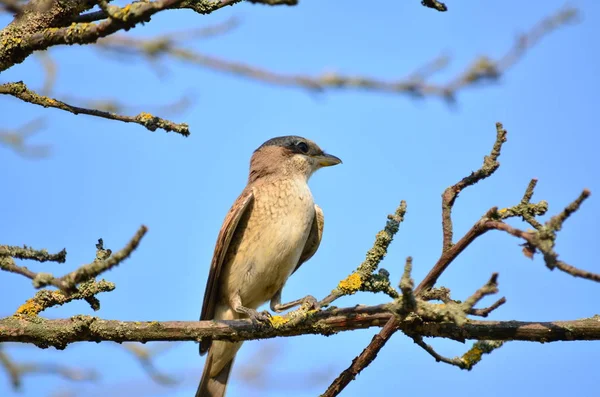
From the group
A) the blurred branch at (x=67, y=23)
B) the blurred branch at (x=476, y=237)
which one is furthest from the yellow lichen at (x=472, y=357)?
the blurred branch at (x=67, y=23)

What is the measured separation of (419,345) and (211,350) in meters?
3.20

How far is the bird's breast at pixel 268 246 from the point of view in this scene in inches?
252

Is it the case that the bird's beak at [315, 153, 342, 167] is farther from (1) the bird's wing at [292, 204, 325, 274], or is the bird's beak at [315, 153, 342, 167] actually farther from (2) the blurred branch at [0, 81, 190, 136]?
(2) the blurred branch at [0, 81, 190, 136]

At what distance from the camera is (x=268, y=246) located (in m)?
6.42

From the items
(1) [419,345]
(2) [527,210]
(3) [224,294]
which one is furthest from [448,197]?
(3) [224,294]

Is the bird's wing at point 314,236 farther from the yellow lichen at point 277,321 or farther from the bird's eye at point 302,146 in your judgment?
the yellow lichen at point 277,321

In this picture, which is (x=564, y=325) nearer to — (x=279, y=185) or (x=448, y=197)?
(x=448, y=197)

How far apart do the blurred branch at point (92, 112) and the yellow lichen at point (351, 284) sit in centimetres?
122

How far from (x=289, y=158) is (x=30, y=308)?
12.7ft

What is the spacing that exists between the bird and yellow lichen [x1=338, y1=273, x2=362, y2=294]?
1.79 m

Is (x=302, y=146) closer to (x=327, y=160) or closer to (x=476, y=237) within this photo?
(x=327, y=160)

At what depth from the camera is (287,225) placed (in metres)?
6.51

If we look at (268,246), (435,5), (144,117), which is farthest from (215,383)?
(435,5)

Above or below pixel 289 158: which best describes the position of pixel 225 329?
below
